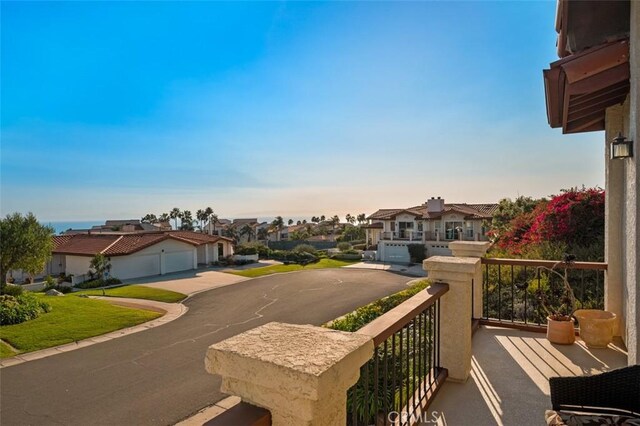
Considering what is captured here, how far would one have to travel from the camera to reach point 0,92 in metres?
12.1

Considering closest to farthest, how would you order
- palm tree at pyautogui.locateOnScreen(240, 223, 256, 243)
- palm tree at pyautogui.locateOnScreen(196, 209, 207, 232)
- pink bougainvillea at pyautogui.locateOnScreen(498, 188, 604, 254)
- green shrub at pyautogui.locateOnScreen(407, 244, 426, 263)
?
pink bougainvillea at pyautogui.locateOnScreen(498, 188, 604, 254), green shrub at pyautogui.locateOnScreen(407, 244, 426, 263), palm tree at pyautogui.locateOnScreen(240, 223, 256, 243), palm tree at pyautogui.locateOnScreen(196, 209, 207, 232)

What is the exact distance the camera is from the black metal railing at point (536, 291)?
519 cm

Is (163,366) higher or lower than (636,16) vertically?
lower

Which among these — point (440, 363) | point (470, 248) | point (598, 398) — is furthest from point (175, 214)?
point (598, 398)

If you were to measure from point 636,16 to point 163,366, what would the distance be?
11.0 meters

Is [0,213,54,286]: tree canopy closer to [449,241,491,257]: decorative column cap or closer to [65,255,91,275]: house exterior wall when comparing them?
[65,255,91,275]: house exterior wall

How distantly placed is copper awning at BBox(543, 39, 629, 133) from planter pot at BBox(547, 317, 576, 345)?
2.87 metres

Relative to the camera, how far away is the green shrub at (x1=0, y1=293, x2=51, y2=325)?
13000mm

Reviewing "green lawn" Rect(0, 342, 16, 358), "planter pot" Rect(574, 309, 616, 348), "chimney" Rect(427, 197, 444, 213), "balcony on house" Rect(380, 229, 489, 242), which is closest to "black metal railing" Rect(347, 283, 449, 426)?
"planter pot" Rect(574, 309, 616, 348)

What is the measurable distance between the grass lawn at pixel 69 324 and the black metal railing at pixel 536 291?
1294cm

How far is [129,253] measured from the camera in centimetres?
2617

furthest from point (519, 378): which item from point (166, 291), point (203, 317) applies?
point (166, 291)

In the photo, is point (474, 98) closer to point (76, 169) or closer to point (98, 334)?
point (98, 334)

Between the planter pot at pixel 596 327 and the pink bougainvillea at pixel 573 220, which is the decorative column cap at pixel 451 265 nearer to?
the planter pot at pixel 596 327
